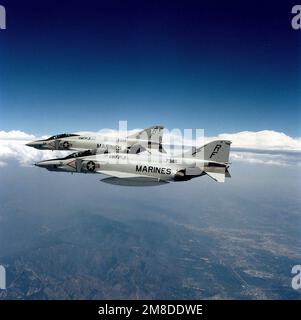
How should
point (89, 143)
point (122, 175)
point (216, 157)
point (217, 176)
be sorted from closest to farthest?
point (217, 176)
point (122, 175)
point (216, 157)
point (89, 143)

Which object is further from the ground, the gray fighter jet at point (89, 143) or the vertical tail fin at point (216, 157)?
the gray fighter jet at point (89, 143)

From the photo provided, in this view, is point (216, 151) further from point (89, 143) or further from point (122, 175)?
point (89, 143)

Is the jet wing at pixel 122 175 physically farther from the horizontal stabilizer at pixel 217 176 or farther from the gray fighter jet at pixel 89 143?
the gray fighter jet at pixel 89 143

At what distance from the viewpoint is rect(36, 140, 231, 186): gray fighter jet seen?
16.5m

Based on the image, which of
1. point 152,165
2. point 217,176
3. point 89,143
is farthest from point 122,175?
point 89,143

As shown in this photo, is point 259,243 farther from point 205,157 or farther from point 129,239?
point 205,157

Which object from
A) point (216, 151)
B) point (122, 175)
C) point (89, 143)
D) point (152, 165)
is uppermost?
point (89, 143)

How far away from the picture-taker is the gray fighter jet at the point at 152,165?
16.5m

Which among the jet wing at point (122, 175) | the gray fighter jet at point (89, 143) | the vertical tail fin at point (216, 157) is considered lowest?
the jet wing at point (122, 175)

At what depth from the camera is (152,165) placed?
16625 millimetres

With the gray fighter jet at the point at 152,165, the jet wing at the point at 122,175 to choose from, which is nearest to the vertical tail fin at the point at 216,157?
the gray fighter jet at the point at 152,165
